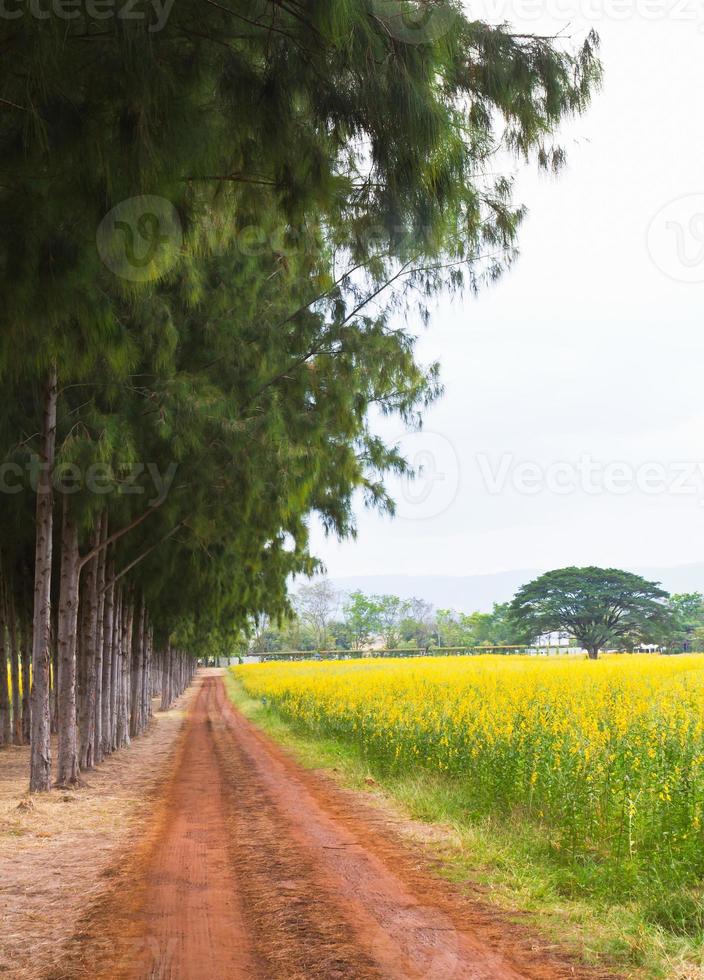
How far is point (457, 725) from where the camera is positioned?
41.1 feet

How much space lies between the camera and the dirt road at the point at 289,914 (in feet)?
17.6

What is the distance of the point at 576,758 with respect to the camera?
8.34 metres

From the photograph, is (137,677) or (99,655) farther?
(137,677)

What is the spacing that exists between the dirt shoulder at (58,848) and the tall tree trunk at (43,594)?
0.54 m

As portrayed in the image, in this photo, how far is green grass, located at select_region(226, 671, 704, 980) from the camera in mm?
5414

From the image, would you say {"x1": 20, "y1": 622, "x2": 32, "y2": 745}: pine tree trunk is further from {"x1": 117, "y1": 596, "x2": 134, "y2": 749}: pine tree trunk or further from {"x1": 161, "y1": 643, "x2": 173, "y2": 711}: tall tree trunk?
{"x1": 161, "y1": 643, "x2": 173, "y2": 711}: tall tree trunk

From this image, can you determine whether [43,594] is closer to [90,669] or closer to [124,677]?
[90,669]

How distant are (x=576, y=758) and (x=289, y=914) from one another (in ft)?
10.2

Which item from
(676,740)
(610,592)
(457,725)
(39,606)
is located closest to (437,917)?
(676,740)

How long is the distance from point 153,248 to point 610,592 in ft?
252

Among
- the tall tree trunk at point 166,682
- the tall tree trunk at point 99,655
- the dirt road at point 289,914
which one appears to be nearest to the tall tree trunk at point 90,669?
the tall tree trunk at point 99,655

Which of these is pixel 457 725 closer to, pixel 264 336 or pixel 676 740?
pixel 676 740

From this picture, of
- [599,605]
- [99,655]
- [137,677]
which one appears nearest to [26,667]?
[137,677]

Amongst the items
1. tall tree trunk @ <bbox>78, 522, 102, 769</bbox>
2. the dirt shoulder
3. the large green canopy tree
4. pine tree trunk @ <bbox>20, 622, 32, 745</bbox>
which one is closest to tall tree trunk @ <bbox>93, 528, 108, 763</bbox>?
tall tree trunk @ <bbox>78, 522, 102, 769</bbox>
